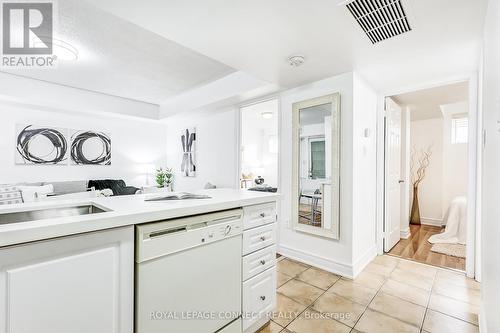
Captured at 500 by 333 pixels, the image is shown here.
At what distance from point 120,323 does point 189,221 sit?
1.70ft

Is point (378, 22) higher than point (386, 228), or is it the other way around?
point (378, 22)

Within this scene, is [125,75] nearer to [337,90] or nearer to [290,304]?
[337,90]

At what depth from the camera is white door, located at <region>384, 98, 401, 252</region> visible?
3164 millimetres

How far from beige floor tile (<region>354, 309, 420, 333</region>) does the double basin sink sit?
6.29 feet

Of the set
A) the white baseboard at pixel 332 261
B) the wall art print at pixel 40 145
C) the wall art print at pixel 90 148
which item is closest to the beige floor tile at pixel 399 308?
the white baseboard at pixel 332 261

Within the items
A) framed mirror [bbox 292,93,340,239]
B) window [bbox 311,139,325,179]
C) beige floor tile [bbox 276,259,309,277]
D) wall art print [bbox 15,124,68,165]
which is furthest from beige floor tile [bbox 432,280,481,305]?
wall art print [bbox 15,124,68,165]

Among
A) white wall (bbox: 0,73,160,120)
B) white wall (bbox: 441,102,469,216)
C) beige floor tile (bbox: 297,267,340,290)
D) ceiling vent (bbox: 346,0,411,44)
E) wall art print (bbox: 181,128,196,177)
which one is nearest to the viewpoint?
ceiling vent (bbox: 346,0,411,44)

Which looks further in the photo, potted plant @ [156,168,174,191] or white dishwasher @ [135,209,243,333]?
potted plant @ [156,168,174,191]

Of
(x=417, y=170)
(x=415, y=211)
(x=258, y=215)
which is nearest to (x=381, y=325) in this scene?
(x=258, y=215)

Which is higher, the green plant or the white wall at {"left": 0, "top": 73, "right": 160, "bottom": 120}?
the white wall at {"left": 0, "top": 73, "right": 160, "bottom": 120}

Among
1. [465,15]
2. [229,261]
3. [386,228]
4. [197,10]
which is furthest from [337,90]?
[229,261]

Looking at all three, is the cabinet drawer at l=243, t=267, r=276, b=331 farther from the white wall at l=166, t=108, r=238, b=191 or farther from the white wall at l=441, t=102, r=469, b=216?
the white wall at l=441, t=102, r=469, b=216

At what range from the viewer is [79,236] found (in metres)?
0.94

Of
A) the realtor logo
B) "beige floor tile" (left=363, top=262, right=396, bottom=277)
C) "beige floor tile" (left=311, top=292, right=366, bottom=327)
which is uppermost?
the realtor logo
